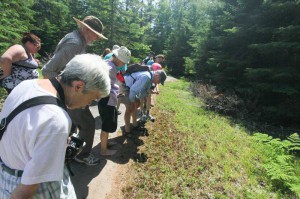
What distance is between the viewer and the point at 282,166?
5.62 metres

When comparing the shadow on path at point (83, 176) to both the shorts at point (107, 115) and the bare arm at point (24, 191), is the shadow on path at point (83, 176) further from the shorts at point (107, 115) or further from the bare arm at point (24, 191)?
the bare arm at point (24, 191)

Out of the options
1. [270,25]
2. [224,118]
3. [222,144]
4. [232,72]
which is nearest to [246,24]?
[270,25]

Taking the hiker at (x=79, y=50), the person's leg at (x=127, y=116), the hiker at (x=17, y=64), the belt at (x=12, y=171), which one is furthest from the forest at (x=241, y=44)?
the belt at (x=12, y=171)

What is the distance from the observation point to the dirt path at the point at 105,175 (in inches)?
165

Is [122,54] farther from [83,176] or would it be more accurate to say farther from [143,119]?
[143,119]

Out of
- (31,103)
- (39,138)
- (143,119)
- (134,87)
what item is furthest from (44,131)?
(143,119)

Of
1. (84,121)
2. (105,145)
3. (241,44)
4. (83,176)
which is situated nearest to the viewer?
(84,121)

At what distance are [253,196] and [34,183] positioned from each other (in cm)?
414

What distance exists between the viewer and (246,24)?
13086 mm

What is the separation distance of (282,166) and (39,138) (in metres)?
5.54

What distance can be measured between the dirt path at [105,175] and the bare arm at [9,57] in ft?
6.50

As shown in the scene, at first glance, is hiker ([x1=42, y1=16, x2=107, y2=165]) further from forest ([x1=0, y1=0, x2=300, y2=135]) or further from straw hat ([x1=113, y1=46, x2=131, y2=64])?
forest ([x1=0, y1=0, x2=300, y2=135])

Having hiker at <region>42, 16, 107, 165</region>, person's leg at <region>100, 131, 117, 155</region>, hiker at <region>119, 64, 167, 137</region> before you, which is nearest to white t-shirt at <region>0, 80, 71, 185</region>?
hiker at <region>42, 16, 107, 165</region>

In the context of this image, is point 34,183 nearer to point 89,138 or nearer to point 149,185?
point 89,138
